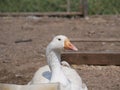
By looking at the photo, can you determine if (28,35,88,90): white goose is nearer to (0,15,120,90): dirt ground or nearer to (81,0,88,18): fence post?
(0,15,120,90): dirt ground

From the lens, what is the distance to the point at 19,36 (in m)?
8.70

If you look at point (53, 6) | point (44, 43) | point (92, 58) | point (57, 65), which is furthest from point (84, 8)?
point (57, 65)

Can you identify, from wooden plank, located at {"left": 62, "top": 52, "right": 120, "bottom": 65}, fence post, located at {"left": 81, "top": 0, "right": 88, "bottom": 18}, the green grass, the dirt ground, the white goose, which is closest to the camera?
the white goose

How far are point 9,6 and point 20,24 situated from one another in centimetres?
163

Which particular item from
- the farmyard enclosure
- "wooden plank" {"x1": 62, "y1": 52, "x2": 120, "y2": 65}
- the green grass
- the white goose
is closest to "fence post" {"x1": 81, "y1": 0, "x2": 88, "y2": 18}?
the farmyard enclosure

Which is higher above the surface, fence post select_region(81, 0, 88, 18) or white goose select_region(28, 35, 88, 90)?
white goose select_region(28, 35, 88, 90)

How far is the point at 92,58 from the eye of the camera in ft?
21.8

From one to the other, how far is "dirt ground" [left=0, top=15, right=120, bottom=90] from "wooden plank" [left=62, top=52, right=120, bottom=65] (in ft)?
0.26

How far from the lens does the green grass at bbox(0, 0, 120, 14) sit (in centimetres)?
1095

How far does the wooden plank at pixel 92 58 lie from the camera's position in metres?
6.56

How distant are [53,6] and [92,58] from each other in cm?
487

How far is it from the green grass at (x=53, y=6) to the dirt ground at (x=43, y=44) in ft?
2.16

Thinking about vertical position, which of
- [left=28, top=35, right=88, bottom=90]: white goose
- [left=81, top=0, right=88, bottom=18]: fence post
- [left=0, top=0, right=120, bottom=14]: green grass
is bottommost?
[left=0, top=0, right=120, bottom=14]: green grass

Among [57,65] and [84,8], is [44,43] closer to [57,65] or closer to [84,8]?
[84,8]
